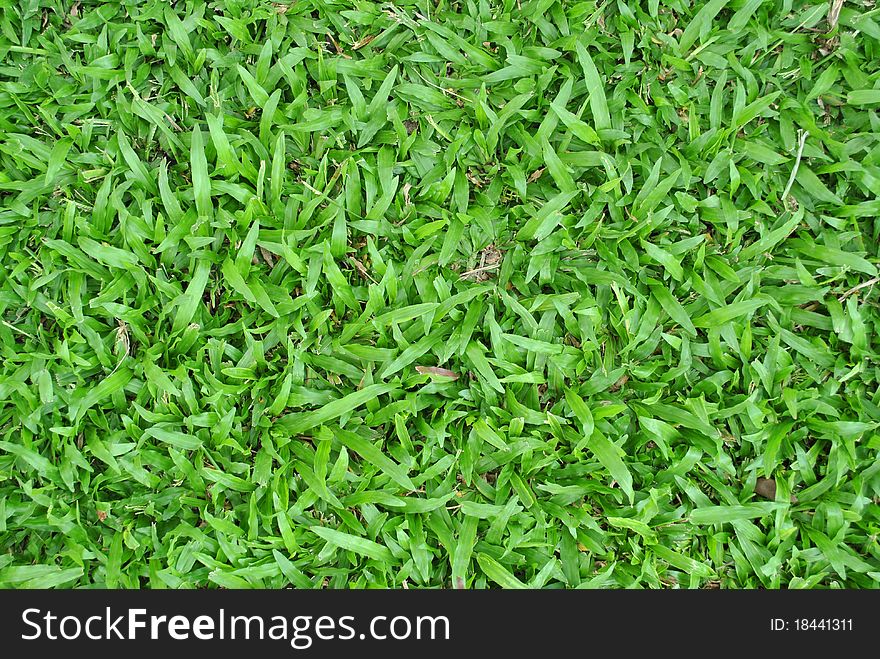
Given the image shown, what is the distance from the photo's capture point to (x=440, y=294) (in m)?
2.07

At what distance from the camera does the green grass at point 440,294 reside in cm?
203

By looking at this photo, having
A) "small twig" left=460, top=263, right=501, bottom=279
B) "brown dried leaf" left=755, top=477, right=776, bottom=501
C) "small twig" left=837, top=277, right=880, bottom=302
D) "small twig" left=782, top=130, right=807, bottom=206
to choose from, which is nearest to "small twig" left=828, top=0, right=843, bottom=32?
"small twig" left=782, top=130, right=807, bottom=206

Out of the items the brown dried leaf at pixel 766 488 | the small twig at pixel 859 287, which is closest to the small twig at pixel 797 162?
the small twig at pixel 859 287

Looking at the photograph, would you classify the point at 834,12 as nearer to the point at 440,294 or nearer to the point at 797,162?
the point at 797,162

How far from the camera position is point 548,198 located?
217cm

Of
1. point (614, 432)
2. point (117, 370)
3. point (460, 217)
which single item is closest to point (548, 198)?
point (460, 217)

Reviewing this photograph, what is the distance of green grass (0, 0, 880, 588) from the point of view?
6.66 ft

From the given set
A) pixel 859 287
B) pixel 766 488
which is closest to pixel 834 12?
pixel 859 287

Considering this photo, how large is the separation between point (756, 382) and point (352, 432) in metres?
1.37

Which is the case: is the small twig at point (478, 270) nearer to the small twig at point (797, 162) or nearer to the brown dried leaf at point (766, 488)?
the small twig at point (797, 162)

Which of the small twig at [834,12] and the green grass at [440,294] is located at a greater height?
the small twig at [834,12]

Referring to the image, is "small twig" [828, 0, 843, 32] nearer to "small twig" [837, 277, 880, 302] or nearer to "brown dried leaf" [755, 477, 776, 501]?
"small twig" [837, 277, 880, 302]

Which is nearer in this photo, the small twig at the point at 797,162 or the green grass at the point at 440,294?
the green grass at the point at 440,294
